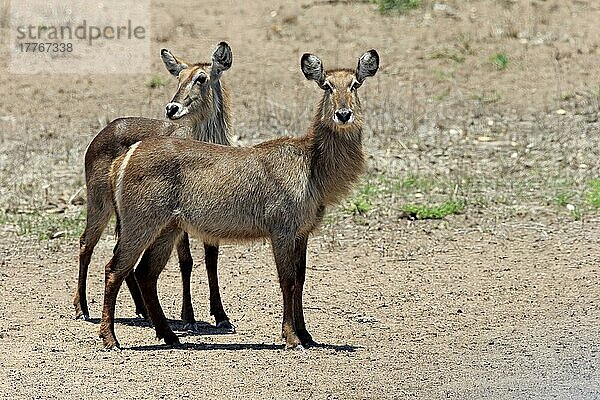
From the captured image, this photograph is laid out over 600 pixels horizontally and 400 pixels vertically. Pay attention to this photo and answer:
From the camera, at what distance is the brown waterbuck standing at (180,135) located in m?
9.33

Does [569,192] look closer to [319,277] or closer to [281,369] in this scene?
[319,277]

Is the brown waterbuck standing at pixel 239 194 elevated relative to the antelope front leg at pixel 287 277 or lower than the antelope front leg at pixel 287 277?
elevated

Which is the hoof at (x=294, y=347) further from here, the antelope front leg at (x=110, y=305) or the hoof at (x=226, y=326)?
the antelope front leg at (x=110, y=305)

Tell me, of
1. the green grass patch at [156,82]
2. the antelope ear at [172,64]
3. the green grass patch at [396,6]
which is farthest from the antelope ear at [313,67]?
the green grass patch at [396,6]

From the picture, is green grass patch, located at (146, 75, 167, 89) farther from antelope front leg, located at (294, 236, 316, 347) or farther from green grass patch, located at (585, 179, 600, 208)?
antelope front leg, located at (294, 236, 316, 347)

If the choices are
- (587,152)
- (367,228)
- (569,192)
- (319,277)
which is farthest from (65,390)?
(587,152)

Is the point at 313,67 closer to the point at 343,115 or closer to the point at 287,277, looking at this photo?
the point at 343,115

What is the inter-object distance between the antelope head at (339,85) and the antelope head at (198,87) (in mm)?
1380

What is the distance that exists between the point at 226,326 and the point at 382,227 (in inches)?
130

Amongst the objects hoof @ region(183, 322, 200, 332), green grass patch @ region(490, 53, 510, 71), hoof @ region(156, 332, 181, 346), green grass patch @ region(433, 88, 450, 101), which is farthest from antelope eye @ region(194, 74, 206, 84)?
green grass patch @ region(490, 53, 510, 71)

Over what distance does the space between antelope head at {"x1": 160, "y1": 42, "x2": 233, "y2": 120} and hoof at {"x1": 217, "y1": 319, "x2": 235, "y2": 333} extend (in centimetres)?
169

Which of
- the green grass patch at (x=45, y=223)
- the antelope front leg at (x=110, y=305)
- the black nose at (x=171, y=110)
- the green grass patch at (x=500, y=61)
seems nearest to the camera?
the antelope front leg at (x=110, y=305)

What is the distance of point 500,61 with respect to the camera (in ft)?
57.1

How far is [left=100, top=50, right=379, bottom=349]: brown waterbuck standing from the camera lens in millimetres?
8414
